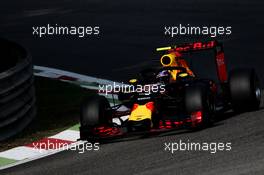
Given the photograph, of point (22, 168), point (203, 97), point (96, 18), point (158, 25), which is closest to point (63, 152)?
point (22, 168)

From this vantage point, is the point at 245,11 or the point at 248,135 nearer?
the point at 248,135

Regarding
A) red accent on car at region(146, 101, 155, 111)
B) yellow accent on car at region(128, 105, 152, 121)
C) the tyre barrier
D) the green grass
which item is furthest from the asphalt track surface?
the tyre barrier

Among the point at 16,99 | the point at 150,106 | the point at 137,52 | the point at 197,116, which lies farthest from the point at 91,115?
the point at 137,52

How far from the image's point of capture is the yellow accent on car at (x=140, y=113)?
13.5 m

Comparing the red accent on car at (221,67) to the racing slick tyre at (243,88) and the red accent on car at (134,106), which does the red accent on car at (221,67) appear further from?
the red accent on car at (134,106)

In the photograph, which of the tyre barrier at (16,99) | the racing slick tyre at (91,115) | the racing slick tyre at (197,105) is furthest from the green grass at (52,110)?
the racing slick tyre at (197,105)

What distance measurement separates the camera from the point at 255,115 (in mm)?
14102

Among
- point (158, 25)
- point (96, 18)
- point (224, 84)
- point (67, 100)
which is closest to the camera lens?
point (224, 84)

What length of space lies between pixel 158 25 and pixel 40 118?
836 cm

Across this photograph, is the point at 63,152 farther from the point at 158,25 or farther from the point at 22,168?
the point at 158,25

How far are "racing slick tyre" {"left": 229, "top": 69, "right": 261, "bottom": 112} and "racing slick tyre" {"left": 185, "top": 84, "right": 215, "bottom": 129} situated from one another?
0.62 metres

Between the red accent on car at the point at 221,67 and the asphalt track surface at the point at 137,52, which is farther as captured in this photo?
the red accent on car at the point at 221,67

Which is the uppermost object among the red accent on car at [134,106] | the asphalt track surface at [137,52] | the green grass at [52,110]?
the red accent on car at [134,106]

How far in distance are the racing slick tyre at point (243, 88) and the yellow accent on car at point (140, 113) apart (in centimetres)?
123
